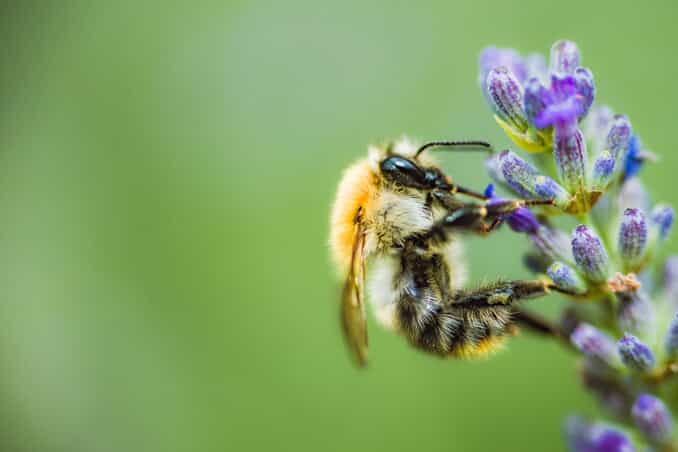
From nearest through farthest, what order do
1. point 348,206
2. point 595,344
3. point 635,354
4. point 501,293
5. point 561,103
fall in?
point 561,103 → point 635,354 → point 595,344 → point 501,293 → point 348,206

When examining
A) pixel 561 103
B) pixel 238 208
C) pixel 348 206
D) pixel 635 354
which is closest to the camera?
pixel 561 103

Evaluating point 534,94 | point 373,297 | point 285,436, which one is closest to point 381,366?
point 285,436

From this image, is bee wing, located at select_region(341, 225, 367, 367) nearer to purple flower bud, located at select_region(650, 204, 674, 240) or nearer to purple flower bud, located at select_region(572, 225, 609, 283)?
purple flower bud, located at select_region(572, 225, 609, 283)

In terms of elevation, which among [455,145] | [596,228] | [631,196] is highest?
[455,145]

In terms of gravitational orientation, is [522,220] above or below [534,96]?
below

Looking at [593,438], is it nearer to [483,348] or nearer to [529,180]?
[483,348]

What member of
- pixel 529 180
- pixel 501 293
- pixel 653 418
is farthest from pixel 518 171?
pixel 653 418
